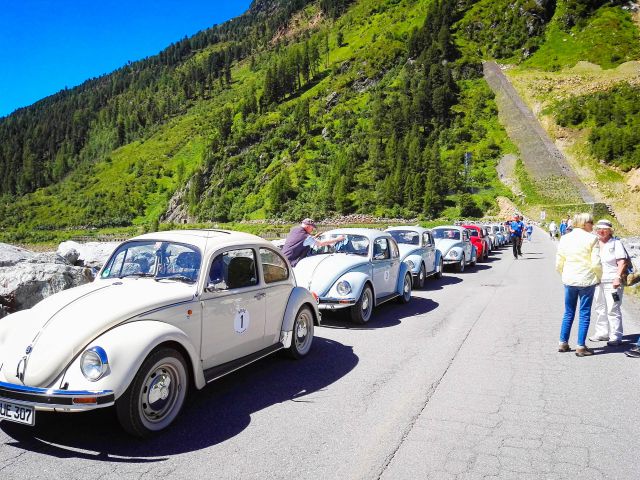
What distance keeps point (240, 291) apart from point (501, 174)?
69912mm

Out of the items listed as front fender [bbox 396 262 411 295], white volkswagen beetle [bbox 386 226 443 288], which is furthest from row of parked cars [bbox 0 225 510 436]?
white volkswagen beetle [bbox 386 226 443 288]

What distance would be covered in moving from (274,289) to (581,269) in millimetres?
4211

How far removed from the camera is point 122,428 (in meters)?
4.14

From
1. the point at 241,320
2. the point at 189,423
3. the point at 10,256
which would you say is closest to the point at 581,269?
the point at 241,320

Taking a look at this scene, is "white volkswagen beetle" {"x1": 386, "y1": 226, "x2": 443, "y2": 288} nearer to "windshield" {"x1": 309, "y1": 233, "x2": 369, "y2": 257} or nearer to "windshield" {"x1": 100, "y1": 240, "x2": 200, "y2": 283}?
"windshield" {"x1": 309, "y1": 233, "x2": 369, "y2": 257}

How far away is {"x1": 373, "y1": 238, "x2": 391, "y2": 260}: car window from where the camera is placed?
31.5ft

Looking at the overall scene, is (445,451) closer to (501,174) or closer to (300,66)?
(501,174)

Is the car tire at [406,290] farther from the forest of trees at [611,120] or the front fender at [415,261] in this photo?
the forest of trees at [611,120]

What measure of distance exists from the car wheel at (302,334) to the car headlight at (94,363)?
2.83 metres

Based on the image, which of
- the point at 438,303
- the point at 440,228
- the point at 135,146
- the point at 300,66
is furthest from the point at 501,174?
the point at 135,146

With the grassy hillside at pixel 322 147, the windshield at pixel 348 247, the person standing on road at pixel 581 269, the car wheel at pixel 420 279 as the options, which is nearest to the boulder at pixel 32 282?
the windshield at pixel 348 247

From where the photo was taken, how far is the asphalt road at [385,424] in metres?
3.58

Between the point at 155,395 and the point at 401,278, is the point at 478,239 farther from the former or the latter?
the point at 155,395

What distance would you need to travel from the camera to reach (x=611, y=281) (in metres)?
7.02
